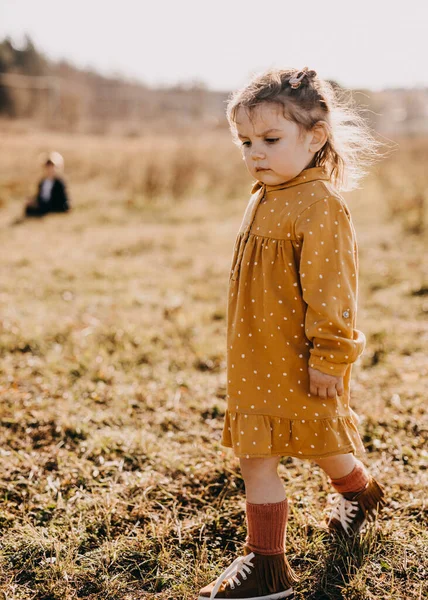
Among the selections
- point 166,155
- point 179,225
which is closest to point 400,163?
point 166,155

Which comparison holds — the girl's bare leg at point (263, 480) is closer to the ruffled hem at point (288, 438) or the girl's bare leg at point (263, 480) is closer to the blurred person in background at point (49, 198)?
the ruffled hem at point (288, 438)

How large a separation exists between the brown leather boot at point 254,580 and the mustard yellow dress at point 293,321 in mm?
358

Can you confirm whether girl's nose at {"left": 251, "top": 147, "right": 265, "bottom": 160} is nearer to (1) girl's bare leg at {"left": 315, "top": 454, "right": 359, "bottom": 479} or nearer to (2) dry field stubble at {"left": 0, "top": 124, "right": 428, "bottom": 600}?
(1) girl's bare leg at {"left": 315, "top": 454, "right": 359, "bottom": 479}

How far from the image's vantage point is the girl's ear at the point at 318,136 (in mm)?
1796

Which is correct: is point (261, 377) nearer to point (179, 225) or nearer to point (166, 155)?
point (179, 225)

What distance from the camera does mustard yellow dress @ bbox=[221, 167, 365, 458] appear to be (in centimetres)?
172

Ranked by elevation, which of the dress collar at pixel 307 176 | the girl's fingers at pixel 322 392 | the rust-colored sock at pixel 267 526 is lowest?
the rust-colored sock at pixel 267 526

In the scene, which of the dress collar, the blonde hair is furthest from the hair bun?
the dress collar

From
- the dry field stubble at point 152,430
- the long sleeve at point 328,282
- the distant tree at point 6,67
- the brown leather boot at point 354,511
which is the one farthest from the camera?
the distant tree at point 6,67

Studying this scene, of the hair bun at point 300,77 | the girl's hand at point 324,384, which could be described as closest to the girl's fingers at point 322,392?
the girl's hand at point 324,384

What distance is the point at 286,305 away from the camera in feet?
5.96

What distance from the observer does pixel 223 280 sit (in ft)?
19.6

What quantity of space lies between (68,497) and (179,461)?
0.51 meters

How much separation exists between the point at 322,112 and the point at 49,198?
869 cm
